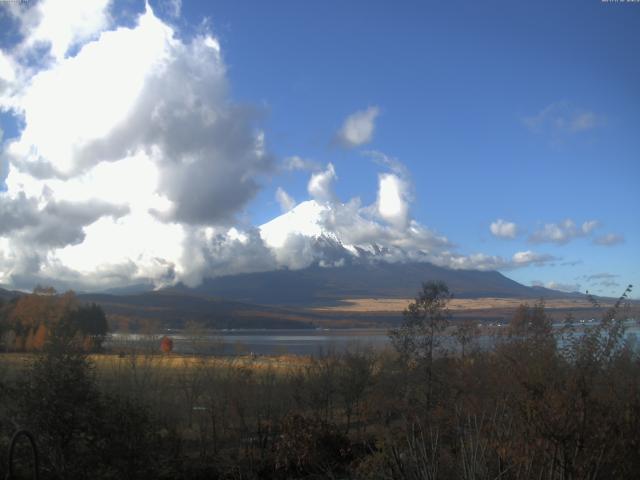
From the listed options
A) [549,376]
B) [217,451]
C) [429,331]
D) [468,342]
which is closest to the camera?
[549,376]

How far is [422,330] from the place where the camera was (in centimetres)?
2242

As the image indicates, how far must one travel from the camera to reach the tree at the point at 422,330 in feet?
72.9

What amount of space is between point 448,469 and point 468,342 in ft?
52.2

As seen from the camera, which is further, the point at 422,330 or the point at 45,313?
the point at 45,313

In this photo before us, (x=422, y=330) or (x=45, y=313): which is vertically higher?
(x=422, y=330)

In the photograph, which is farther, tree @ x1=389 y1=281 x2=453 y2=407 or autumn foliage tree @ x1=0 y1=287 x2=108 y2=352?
autumn foliage tree @ x1=0 y1=287 x2=108 y2=352

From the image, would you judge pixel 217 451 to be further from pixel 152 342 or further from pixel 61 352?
pixel 152 342

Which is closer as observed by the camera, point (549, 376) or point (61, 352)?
point (549, 376)

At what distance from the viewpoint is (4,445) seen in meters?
12.5

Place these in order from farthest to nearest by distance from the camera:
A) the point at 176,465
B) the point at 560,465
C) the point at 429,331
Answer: the point at 429,331
the point at 176,465
the point at 560,465

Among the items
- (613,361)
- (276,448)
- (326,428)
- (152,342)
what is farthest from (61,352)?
(152,342)

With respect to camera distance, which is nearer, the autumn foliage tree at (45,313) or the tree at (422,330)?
the tree at (422,330)

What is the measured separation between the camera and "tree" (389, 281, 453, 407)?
22.2m

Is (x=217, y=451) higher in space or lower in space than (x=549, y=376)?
lower
